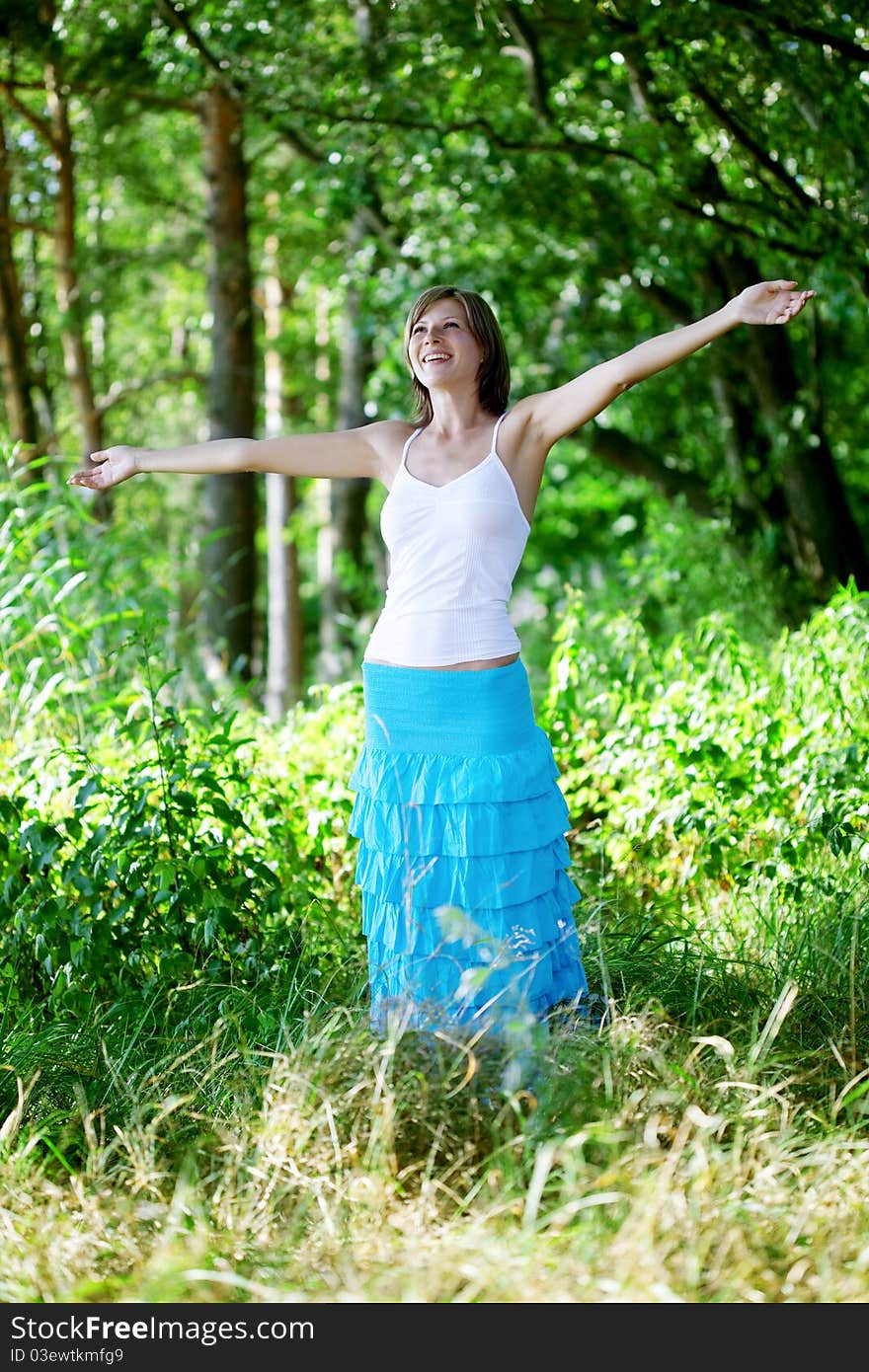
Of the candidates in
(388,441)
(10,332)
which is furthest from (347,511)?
(388,441)

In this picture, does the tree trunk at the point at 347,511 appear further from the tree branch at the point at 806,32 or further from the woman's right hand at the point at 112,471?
the woman's right hand at the point at 112,471

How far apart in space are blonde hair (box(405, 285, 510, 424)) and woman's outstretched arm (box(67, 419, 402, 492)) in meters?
0.19

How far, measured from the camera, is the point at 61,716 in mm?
4500

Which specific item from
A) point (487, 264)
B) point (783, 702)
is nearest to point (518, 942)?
point (783, 702)

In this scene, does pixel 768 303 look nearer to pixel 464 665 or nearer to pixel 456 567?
pixel 456 567

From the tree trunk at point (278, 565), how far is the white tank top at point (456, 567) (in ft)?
22.0

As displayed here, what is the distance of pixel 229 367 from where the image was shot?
30.0 feet

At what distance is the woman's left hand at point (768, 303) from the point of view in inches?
111

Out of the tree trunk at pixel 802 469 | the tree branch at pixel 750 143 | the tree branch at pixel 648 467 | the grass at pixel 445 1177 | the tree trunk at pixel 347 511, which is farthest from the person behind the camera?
the tree trunk at pixel 347 511

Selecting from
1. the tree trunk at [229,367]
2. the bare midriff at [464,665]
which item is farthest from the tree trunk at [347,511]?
the bare midriff at [464,665]

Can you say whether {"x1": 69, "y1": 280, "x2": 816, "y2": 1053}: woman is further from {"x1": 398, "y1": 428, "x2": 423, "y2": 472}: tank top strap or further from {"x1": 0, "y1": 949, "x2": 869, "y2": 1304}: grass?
{"x1": 0, "y1": 949, "x2": 869, "y2": 1304}: grass

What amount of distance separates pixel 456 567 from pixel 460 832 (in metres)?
0.57

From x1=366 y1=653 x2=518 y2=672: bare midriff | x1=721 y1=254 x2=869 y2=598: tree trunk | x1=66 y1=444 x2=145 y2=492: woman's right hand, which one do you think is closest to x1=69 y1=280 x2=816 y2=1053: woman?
x1=366 y1=653 x2=518 y2=672: bare midriff

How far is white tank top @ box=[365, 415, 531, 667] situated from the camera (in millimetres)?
2850
